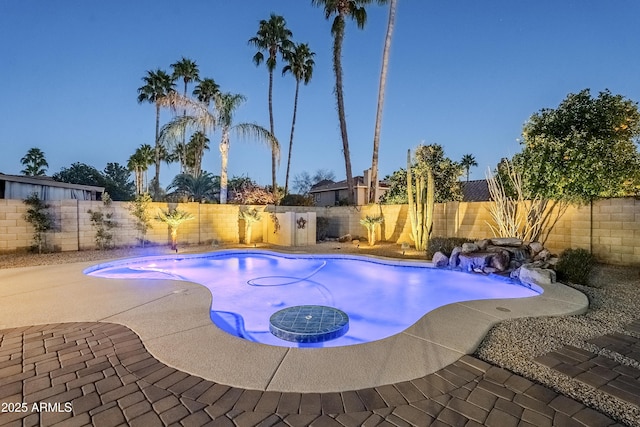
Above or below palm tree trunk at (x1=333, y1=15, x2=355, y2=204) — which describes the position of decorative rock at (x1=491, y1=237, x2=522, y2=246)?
below

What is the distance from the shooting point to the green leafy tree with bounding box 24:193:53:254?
838cm

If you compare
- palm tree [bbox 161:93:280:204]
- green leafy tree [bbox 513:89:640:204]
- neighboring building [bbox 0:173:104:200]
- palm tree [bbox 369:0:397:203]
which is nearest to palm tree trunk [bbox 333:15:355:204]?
palm tree [bbox 369:0:397:203]

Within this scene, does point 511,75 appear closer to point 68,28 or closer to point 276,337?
point 276,337

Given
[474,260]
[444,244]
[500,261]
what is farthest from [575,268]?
[444,244]

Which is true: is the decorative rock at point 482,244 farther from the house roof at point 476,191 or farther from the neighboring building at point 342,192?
the neighboring building at point 342,192

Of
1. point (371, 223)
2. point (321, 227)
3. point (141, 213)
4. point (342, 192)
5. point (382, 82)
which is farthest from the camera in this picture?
point (342, 192)

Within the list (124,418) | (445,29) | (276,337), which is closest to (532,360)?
(276,337)

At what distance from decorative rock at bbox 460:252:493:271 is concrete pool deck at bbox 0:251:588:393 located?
158 centimetres

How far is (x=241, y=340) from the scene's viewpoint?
2822 mm

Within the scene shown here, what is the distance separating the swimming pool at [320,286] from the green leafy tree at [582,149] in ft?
11.8

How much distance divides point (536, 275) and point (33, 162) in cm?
3464

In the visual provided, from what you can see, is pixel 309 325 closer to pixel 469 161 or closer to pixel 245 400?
pixel 245 400

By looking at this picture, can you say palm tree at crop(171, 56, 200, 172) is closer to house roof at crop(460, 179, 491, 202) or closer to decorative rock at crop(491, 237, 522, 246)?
house roof at crop(460, 179, 491, 202)

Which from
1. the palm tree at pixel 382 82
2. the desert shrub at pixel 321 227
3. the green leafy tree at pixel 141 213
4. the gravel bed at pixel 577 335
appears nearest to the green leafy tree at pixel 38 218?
the green leafy tree at pixel 141 213
